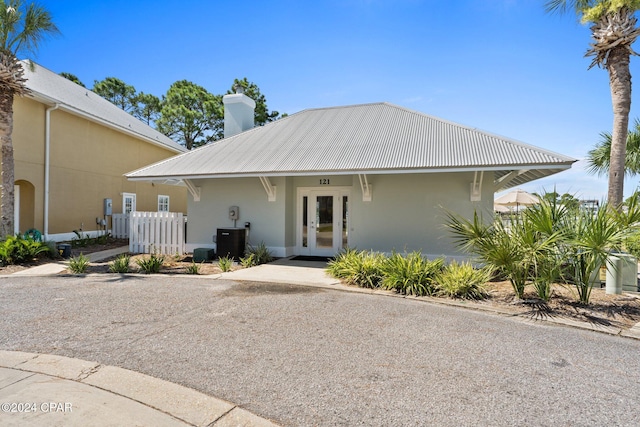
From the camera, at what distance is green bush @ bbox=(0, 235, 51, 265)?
10359 millimetres

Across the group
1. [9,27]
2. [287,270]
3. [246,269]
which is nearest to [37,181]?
[9,27]

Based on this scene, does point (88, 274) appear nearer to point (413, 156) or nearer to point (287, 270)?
point (287, 270)

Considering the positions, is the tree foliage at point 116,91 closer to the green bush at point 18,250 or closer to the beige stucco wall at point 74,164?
the beige stucco wall at point 74,164

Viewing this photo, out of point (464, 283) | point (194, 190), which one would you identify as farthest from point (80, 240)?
point (464, 283)

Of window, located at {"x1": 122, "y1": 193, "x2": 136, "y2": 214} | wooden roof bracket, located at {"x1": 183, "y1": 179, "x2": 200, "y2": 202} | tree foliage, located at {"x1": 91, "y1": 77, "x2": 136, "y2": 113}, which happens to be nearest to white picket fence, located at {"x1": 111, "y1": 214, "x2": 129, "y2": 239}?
window, located at {"x1": 122, "y1": 193, "x2": 136, "y2": 214}

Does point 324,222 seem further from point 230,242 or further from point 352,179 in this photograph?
point 230,242

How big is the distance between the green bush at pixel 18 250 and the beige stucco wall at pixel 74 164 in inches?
176

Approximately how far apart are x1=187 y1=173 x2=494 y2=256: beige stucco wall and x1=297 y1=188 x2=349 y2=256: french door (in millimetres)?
257

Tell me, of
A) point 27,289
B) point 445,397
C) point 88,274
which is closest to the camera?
point 445,397

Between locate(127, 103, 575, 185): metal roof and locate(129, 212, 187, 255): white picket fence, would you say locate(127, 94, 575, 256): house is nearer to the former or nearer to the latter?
locate(127, 103, 575, 185): metal roof

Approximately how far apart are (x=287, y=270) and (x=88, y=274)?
5350 mm

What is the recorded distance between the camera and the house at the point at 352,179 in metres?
10.2

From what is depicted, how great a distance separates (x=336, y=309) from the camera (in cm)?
637

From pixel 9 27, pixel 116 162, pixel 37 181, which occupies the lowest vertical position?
pixel 37 181
